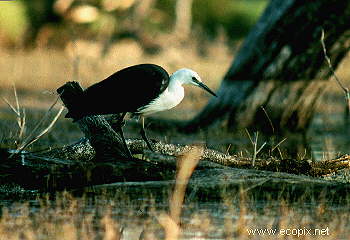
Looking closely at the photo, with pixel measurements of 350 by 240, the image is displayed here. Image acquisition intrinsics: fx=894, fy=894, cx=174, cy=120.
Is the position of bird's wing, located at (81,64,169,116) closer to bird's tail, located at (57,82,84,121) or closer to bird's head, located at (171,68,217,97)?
bird's tail, located at (57,82,84,121)

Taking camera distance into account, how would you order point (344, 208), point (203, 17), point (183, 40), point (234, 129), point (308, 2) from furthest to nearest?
1. point (203, 17)
2. point (183, 40)
3. point (234, 129)
4. point (308, 2)
5. point (344, 208)

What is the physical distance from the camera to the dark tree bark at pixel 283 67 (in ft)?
35.9

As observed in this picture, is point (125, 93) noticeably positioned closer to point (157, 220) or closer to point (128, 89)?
point (128, 89)

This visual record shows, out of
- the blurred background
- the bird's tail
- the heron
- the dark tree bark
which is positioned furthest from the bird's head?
the blurred background

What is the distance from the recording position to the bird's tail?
7.53 metres

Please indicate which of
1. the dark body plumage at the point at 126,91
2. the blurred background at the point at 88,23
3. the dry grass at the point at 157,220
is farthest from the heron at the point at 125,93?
the blurred background at the point at 88,23

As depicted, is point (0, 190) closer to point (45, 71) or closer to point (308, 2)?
point (308, 2)

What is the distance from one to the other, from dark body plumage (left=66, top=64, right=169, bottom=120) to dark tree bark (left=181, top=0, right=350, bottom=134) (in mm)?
3370

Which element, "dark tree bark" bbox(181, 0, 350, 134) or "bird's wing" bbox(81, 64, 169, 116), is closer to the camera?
"bird's wing" bbox(81, 64, 169, 116)

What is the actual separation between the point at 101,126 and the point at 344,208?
2442 mm

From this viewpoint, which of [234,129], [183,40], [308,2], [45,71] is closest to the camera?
[308,2]

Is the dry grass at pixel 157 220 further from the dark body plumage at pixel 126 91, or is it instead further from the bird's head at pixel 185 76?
the bird's head at pixel 185 76

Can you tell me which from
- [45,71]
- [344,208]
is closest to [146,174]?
[344,208]

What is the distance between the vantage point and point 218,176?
280 inches
